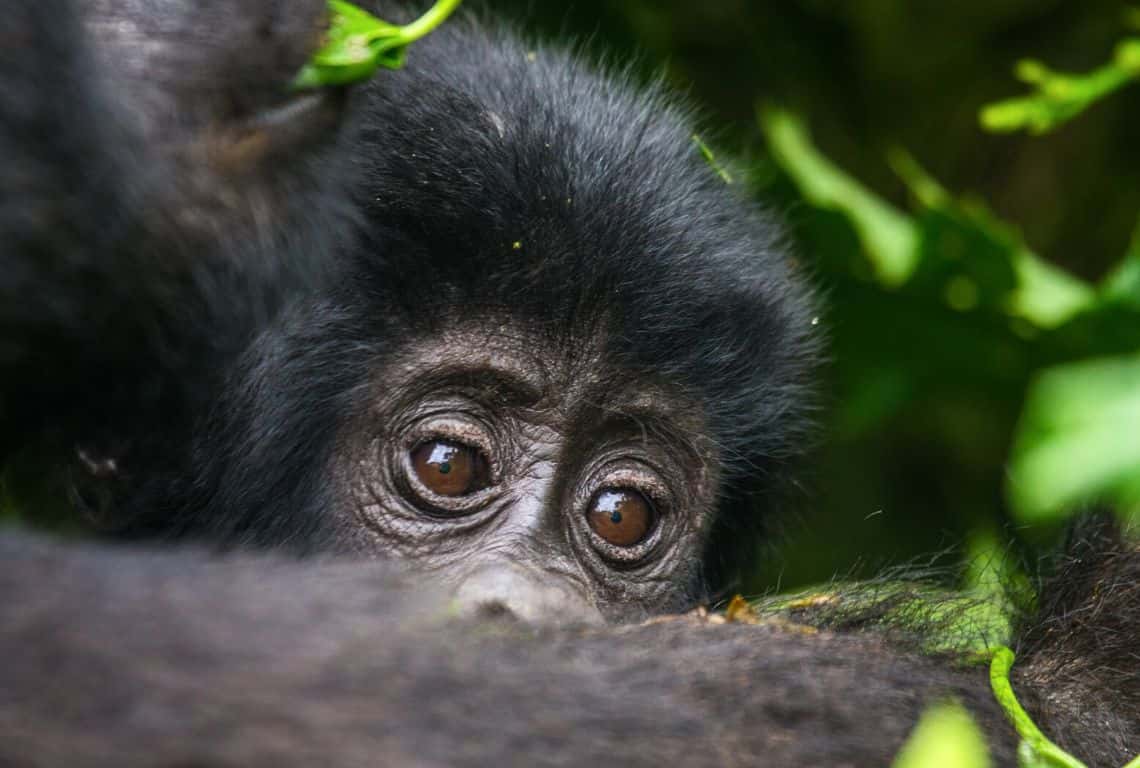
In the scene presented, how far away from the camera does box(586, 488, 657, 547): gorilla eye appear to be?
116 inches

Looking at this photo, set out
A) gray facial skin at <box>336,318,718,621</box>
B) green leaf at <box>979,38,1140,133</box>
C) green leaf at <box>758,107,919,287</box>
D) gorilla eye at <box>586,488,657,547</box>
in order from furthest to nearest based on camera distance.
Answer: green leaf at <box>758,107,919,287</box> < green leaf at <box>979,38,1140,133</box> < gorilla eye at <box>586,488,657,547</box> < gray facial skin at <box>336,318,718,621</box>

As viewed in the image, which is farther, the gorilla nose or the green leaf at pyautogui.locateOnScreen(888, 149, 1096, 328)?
the green leaf at pyautogui.locateOnScreen(888, 149, 1096, 328)

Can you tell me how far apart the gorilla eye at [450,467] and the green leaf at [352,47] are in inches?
35.5

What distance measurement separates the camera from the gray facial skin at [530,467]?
273cm

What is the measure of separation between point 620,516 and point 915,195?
1782 mm

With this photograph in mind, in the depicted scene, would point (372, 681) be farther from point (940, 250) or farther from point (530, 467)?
point (940, 250)

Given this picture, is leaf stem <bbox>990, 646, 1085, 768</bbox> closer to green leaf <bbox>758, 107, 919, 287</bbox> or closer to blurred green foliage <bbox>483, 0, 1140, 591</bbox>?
blurred green foliage <bbox>483, 0, 1140, 591</bbox>

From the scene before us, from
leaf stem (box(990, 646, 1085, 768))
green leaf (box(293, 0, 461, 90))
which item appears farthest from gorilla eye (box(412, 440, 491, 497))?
leaf stem (box(990, 646, 1085, 768))

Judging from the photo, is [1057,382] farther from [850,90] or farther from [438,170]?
[850,90]

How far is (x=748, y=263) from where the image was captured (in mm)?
3020

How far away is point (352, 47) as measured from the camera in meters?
2.04

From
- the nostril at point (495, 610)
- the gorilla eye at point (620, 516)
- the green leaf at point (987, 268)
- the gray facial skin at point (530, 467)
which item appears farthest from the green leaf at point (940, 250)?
the nostril at point (495, 610)

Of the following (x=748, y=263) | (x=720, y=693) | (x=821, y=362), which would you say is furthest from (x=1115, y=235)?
(x=720, y=693)

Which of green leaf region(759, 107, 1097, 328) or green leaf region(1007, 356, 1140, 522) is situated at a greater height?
green leaf region(1007, 356, 1140, 522)
